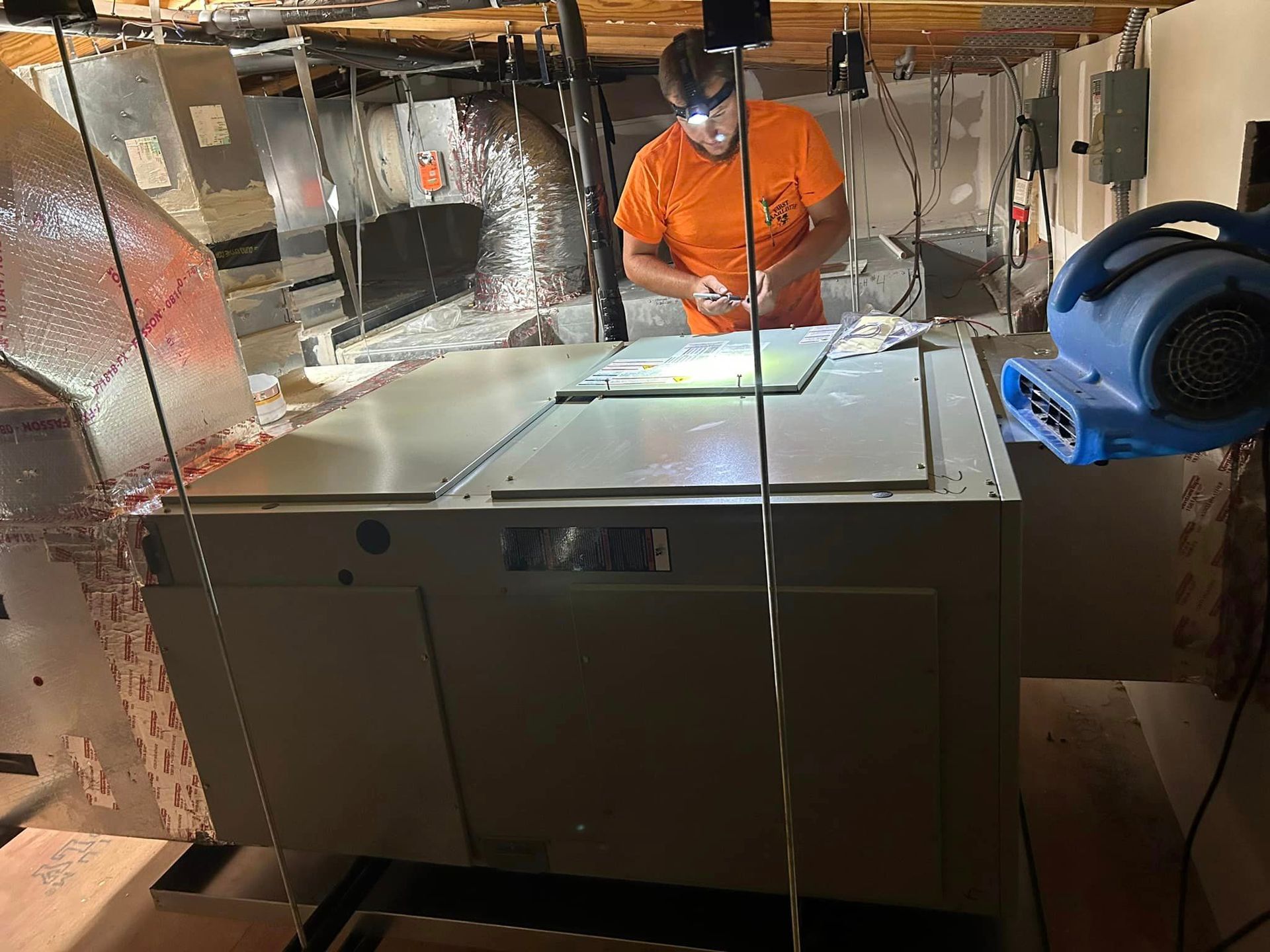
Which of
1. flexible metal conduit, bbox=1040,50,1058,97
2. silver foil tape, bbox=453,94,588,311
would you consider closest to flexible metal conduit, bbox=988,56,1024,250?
flexible metal conduit, bbox=1040,50,1058,97

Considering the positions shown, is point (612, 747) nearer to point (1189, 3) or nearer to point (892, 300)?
point (1189, 3)

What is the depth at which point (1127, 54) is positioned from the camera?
2146 millimetres

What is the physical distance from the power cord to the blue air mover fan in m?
0.19

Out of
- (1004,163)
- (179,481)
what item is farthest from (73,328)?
(1004,163)

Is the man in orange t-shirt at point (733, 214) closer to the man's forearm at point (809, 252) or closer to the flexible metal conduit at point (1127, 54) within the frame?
the man's forearm at point (809, 252)

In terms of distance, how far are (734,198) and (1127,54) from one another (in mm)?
1222

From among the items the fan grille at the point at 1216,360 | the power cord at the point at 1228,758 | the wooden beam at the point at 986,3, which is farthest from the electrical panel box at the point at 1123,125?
the fan grille at the point at 1216,360

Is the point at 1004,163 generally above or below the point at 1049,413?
above

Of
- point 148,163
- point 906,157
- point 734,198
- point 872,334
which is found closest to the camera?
point 872,334

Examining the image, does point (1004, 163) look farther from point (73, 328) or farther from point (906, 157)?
point (73, 328)

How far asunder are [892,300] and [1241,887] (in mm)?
2239

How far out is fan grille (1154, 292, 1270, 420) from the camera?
2.59ft

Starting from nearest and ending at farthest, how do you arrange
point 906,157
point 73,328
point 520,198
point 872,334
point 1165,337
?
point 1165,337
point 73,328
point 872,334
point 520,198
point 906,157

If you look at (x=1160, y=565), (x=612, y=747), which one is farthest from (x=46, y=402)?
(x=1160, y=565)
